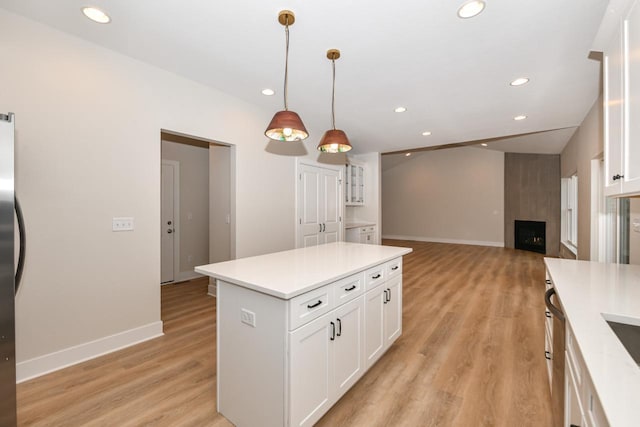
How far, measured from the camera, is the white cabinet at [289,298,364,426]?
4.76 ft

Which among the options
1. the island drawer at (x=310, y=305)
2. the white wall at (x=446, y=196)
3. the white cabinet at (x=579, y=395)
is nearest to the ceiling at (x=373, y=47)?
the island drawer at (x=310, y=305)

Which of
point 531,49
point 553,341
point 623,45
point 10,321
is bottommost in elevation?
point 553,341

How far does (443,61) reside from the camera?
8.23ft

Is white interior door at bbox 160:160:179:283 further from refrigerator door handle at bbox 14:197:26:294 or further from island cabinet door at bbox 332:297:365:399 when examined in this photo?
island cabinet door at bbox 332:297:365:399

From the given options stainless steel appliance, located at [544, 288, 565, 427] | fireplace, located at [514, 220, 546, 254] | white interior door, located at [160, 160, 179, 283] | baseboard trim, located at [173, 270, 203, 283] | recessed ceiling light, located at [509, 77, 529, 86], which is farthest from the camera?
fireplace, located at [514, 220, 546, 254]

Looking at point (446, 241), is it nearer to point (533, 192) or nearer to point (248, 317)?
point (533, 192)

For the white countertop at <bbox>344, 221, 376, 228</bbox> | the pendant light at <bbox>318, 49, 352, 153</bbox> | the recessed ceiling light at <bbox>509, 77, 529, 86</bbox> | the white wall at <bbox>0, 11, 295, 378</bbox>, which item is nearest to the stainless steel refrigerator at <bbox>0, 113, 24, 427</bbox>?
the white wall at <bbox>0, 11, 295, 378</bbox>

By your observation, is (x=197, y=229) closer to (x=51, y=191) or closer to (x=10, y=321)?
(x=51, y=191)

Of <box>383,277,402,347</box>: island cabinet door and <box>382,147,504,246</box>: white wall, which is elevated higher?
<box>382,147,504,246</box>: white wall

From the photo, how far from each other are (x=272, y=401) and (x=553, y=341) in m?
1.89

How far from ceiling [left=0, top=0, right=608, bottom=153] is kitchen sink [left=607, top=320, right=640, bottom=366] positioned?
1940 mm

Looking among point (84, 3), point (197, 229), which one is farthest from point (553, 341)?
point (197, 229)

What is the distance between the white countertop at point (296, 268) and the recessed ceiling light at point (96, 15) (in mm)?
1970

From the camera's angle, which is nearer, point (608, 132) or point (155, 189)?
point (608, 132)
